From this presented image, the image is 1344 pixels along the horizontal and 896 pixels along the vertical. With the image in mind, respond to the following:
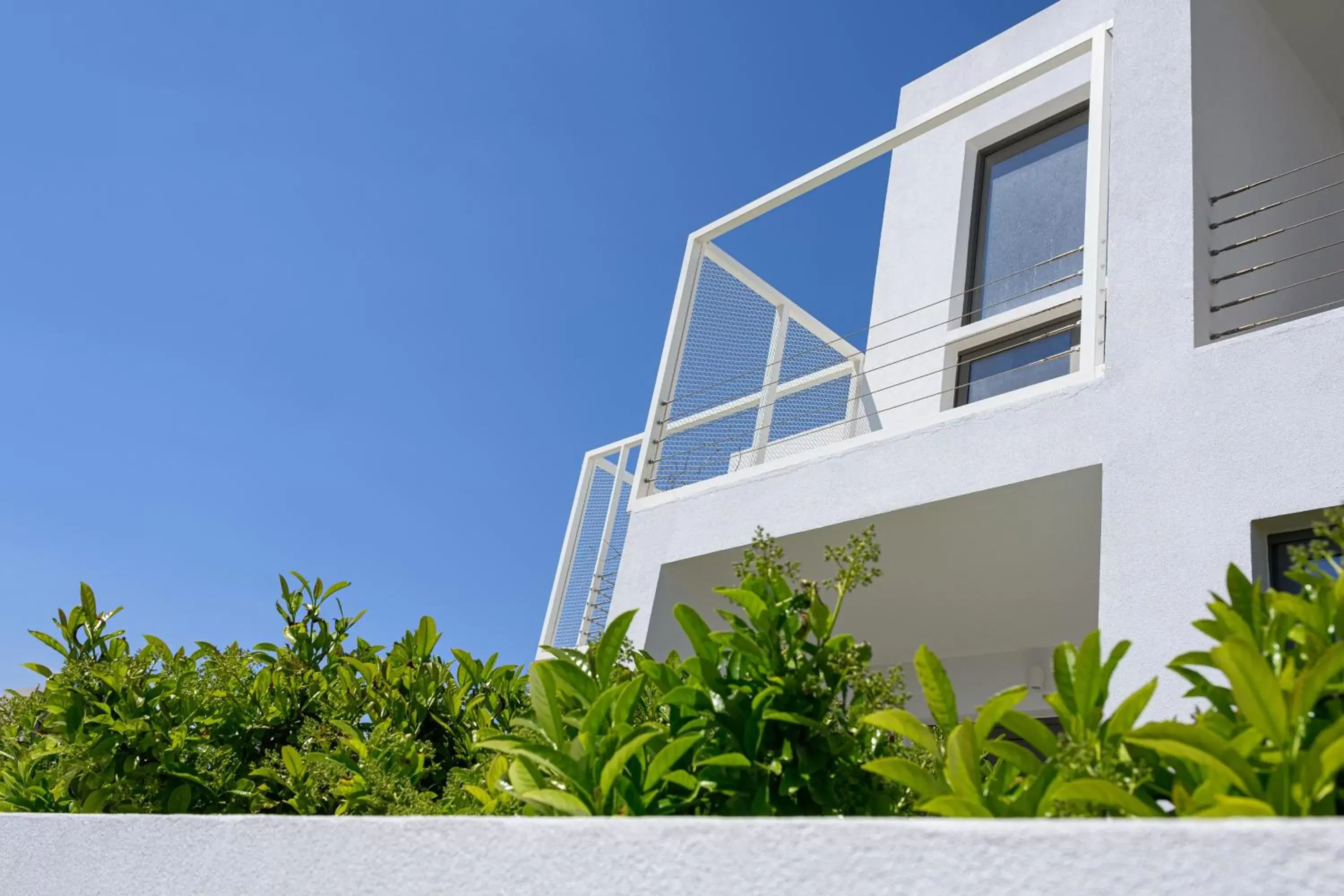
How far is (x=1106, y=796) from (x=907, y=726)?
0.34 metres

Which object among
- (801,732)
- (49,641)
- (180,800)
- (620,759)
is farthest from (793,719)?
(49,641)

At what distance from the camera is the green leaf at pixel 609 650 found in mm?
2154

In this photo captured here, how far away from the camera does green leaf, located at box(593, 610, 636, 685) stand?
84.8 inches

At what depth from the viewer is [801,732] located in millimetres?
1804

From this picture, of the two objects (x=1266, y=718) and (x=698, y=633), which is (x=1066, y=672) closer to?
(x=1266, y=718)

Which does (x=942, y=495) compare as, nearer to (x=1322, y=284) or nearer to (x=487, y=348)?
(x=1322, y=284)

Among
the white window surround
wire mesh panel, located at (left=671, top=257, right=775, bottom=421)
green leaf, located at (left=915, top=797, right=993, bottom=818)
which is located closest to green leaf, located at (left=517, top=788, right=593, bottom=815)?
green leaf, located at (left=915, top=797, right=993, bottom=818)

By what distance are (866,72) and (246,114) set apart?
13412mm

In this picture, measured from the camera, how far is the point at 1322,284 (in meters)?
6.85

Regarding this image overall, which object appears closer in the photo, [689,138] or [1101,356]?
[1101,356]

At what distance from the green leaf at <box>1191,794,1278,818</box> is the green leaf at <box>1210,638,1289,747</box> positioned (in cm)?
9

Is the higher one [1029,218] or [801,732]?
[1029,218]

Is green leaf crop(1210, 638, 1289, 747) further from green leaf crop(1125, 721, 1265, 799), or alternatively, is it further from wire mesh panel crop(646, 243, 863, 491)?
wire mesh panel crop(646, 243, 863, 491)

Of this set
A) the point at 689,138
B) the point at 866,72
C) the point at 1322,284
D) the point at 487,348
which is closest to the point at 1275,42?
the point at 1322,284
